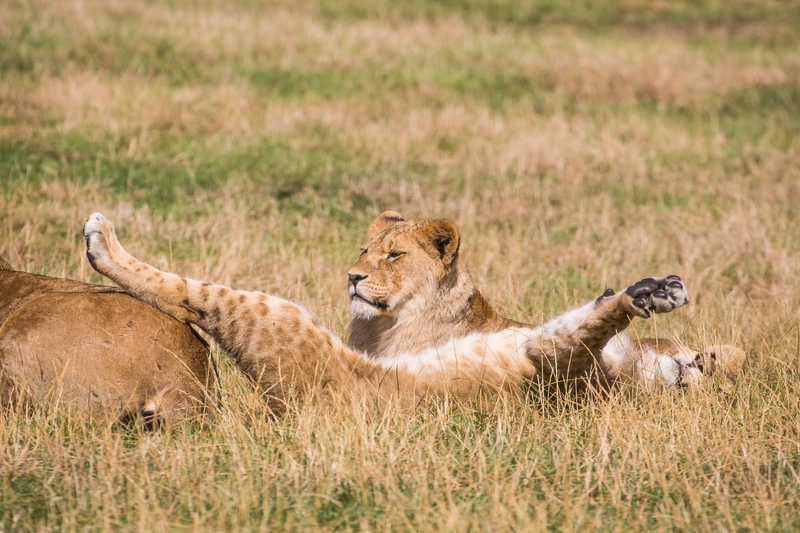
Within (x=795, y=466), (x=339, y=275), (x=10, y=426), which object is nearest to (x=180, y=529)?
(x=10, y=426)

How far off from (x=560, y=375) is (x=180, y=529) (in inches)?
77.2

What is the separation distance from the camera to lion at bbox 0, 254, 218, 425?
349 cm

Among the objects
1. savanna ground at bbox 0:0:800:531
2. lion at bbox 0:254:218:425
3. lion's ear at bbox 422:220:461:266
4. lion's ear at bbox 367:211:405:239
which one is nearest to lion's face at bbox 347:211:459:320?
lion's ear at bbox 422:220:461:266

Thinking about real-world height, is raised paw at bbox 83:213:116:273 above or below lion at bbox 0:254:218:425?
above

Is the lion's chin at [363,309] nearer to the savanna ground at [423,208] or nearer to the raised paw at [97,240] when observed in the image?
the savanna ground at [423,208]

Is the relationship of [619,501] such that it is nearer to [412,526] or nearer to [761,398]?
[412,526]

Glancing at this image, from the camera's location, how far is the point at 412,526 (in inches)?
123

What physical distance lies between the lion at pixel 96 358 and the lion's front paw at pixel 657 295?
1.80 metres

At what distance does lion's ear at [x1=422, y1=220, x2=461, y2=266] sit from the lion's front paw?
1150mm

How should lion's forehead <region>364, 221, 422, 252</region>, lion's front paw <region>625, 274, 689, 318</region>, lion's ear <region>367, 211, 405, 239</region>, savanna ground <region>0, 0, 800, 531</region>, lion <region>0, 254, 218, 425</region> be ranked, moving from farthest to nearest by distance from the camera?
1. lion's ear <region>367, 211, 405, 239</region>
2. lion's forehead <region>364, 221, 422, 252</region>
3. lion's front paw <region>625, 274, 689, 318</region>
4. lion <region>0, 254, 218, 425</region>
5. savanna ground <region>0, 0, 800, 531</region>

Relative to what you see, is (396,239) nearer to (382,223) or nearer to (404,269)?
(404,269)

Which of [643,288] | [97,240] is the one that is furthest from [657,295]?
[97,240]

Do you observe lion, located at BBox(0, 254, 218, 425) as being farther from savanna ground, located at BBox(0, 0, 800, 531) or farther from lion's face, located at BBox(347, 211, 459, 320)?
lion's face, located at BBox(347, 211, 459, 320)

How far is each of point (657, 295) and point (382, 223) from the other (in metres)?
1.94
